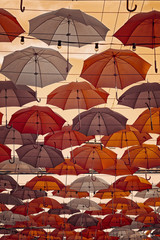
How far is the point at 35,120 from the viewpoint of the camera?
11203mm

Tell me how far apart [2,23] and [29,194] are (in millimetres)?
10571

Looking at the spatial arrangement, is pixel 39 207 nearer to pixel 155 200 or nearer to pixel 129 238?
pixel 155 200

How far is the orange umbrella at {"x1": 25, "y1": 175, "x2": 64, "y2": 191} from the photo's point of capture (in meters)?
15.4

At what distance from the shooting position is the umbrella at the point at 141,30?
23.7 ft

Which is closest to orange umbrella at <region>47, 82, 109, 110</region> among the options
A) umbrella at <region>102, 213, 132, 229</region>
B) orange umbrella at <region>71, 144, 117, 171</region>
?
orange umbrella at <region>71, 144, 117, 171</region>

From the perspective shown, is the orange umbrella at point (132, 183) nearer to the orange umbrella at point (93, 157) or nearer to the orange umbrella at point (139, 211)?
the orange umbrella at point (93, 157)

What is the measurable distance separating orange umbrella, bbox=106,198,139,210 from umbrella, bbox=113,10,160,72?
1100 cm

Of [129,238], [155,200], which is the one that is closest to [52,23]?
[155,200]

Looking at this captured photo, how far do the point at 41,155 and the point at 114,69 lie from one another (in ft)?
17.5

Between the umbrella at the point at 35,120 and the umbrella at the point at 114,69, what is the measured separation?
88.2 inches

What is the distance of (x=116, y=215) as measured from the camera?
19.5 m

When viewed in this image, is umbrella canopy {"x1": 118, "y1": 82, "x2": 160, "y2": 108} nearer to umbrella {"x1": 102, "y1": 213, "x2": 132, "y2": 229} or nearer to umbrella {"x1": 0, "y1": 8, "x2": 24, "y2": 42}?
umbrella {"x1": 0, "y1": 8, "x2": 24, "y2": 42}

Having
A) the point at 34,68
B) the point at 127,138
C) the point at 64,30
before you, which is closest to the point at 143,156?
the point at 127,138

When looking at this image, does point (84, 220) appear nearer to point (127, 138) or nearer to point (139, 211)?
point (139, 211)
